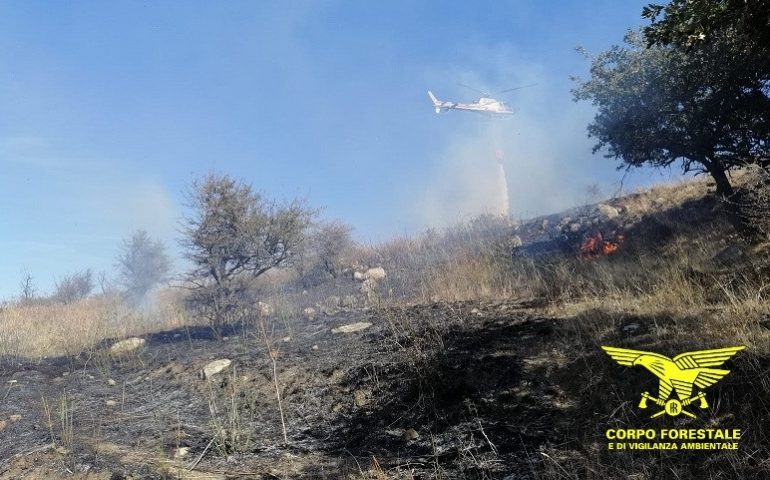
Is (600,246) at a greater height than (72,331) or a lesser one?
lesser

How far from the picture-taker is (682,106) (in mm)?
9445

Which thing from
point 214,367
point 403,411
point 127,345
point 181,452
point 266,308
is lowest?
point 403,411

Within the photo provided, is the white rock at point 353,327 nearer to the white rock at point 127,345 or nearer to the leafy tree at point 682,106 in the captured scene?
the white rock at point 127,345

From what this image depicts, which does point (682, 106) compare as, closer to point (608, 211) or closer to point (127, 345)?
point (608, 211)

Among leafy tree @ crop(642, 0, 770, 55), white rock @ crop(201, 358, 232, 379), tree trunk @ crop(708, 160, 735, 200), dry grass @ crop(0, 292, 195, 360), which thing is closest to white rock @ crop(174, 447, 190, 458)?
white rock @ crop(201, 358, 232, 379)

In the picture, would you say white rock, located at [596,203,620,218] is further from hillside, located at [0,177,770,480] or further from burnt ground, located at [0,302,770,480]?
burnt ground, located at [0,302,770,480]

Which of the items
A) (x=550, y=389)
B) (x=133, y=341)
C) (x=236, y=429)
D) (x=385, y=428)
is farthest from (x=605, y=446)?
(x=133, y=341)

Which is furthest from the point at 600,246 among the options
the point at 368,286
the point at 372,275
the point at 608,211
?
the point at 372,275

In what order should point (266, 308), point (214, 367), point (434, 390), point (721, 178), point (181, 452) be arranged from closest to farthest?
point (181, 452), point (434, 390), point (214, 367), point (721, 178), point (266, 308)

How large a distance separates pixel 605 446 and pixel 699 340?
1.57 meters

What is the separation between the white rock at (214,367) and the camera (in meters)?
6.21

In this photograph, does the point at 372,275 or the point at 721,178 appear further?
the point at 372,275

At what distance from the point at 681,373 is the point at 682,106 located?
812 cm

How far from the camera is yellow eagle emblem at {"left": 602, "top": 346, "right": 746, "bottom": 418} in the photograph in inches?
117
